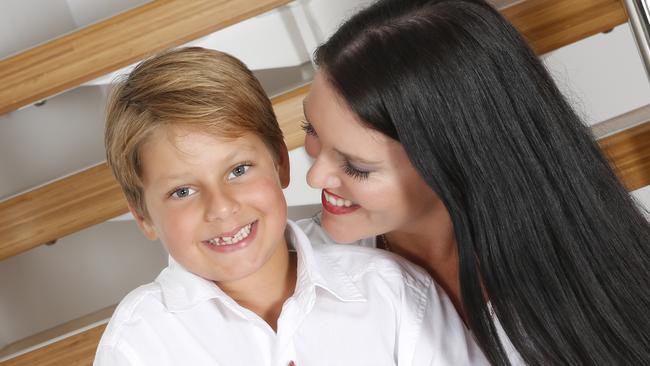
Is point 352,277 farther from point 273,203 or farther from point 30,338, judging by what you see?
point 30,338

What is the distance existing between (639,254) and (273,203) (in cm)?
65

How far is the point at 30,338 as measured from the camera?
189cm

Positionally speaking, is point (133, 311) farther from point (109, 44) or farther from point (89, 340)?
point (109, 44)

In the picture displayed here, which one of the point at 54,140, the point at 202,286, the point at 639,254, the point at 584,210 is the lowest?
the point at 639,254

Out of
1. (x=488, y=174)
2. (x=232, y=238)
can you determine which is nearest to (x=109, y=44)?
(x=232, y=238)

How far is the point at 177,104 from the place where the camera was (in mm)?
1293

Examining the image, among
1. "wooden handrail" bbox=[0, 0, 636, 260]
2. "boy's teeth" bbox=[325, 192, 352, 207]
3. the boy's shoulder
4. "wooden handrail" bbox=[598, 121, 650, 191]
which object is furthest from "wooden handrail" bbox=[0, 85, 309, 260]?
"wooden handrail" bbox=[598, 121, 650, 191]

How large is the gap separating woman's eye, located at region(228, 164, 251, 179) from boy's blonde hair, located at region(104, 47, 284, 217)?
50 millimetres

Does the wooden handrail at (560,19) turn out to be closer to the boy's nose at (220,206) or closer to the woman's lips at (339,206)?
the woman's lips at (339,206)

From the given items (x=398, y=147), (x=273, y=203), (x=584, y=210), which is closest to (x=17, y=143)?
(x=273, y=203)

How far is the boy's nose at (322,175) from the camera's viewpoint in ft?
4.50

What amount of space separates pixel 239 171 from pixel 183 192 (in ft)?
0.31

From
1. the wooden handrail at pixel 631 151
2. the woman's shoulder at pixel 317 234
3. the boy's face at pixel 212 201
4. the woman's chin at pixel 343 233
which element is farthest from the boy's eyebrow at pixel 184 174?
the wooden handrail at pixel 631 151

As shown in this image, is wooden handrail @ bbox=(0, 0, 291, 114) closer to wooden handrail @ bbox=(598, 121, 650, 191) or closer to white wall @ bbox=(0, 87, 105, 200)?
white wall @ bbox=(0, 87, 105, 200)
